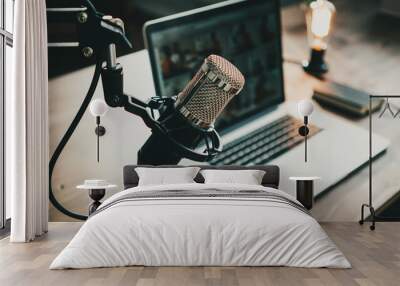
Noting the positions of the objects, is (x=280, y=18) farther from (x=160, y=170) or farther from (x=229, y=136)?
(x=160, y=170)

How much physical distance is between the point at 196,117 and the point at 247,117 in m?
0.68

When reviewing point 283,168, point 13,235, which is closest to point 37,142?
point 13,235

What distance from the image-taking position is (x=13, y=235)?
5.42m

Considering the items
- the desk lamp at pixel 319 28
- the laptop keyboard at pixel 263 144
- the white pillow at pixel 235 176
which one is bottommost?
the white pillow at pixel 235 176

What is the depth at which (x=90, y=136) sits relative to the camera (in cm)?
700

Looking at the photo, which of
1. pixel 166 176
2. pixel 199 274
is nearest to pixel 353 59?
pixel 166 176

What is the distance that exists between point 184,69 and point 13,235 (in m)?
2.89

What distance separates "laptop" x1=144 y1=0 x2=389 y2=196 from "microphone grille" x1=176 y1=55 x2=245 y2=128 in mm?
215

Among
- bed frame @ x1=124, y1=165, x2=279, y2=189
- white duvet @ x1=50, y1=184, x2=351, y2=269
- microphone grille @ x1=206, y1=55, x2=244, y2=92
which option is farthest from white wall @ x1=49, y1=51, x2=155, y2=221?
white duvet @ x1=50, y1=184, x2=351, y2=269

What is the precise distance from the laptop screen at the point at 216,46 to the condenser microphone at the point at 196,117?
17cm

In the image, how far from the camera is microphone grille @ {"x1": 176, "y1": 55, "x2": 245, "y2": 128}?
6473 mm

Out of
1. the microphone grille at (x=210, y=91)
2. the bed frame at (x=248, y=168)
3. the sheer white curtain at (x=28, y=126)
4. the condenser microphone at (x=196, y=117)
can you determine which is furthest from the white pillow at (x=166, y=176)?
the sheer white curtain at (x=28, y=126)

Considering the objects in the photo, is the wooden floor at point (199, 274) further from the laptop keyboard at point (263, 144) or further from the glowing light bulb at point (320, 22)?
the glowing light bulb at point (320, 22)

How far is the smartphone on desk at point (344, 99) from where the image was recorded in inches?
274
